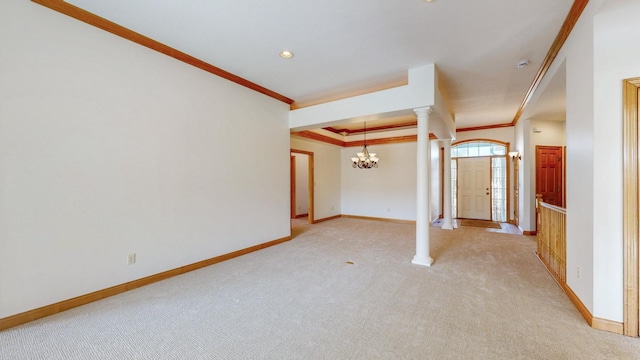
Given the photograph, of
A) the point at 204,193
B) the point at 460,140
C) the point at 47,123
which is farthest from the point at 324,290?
the point at 460,140

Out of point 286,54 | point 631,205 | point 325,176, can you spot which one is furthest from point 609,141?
point 325,176

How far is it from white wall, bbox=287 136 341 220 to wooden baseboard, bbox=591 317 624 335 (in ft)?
18.7

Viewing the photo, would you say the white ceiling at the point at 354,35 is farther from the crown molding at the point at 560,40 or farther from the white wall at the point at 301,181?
the white wall at the point at 301,181

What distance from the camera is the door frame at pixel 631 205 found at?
1932 millimetres

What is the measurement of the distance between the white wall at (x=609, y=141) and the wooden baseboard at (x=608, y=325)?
4 cm

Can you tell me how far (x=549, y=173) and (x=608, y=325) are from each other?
4770 millimetres

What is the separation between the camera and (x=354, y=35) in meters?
2.79

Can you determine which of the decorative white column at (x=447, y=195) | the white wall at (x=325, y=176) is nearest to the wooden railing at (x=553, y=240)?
the decorative white column at (x=447, y=195)

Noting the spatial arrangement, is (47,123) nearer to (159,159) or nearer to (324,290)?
(159,159)

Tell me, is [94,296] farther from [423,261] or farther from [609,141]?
[609,141]

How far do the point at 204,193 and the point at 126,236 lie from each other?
104 cm

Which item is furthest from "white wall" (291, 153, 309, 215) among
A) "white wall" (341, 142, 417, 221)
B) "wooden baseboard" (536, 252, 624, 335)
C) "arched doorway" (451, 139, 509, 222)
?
"wooden baseboard" (536, 252, 624, 335)

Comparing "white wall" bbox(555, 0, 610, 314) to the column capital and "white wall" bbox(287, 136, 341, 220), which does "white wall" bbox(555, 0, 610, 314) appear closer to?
the column capital

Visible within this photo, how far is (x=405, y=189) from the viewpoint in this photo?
7.27 meters
